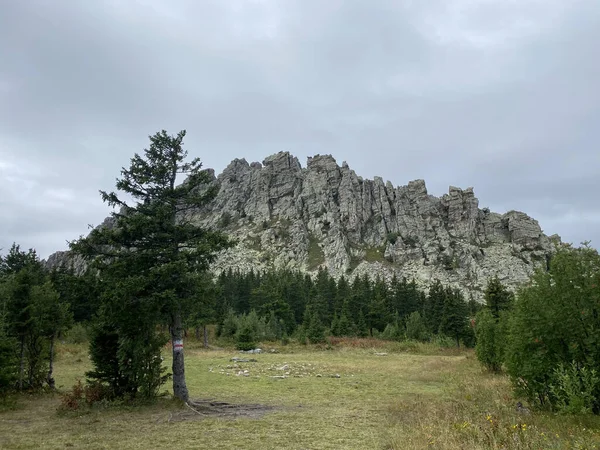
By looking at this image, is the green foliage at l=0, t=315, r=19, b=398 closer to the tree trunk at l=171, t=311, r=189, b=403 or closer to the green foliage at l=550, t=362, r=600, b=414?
the tree trunk at l=171, t=311, r=189, b=403

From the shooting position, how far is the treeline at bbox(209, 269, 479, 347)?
4862 cm

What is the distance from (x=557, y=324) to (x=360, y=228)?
13655 centimetres

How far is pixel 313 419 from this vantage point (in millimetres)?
11945

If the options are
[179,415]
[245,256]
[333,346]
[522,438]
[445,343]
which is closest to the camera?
[522,438]

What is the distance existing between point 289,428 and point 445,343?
4272 cm

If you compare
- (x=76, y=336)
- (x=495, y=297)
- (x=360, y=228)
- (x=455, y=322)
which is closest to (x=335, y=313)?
(x=455, y=322)

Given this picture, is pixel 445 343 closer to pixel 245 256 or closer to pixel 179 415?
pixel 179 415

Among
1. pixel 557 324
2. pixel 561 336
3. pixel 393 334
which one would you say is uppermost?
pixel 557 324

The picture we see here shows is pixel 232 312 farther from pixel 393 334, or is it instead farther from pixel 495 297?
pixel 495 297

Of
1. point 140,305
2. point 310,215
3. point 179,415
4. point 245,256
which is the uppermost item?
point 310,215

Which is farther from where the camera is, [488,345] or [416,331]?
[416,331]

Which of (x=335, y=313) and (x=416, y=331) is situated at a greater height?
(x=335, y=313)

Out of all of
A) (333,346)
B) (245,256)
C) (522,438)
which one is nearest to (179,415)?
(522,438)

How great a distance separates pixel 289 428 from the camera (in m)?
10.8
